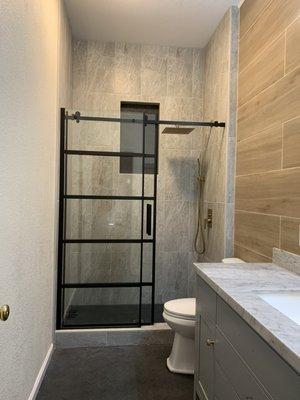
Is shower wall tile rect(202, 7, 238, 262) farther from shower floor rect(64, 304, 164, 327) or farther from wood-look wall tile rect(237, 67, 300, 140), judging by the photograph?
shower floor rect(64, 304, 164, 327)

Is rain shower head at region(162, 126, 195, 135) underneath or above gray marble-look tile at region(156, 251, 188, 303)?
above

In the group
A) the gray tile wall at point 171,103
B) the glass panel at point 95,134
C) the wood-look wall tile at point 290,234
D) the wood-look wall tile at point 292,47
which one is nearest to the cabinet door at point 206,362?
the wood-look wall tile at point 290,234

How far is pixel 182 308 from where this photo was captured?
2.30 m

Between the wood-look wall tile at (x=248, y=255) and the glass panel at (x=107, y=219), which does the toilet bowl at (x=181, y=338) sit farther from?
the glass panel at (x=107, y=219)

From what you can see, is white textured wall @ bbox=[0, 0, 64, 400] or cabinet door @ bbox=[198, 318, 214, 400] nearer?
white textured wall @ bbox=[0, 0, 64, 400]

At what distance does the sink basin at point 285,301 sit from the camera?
4.22 ft

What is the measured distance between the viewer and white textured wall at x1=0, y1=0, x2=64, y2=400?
1352 mm

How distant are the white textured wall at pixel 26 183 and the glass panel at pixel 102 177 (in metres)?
0.44

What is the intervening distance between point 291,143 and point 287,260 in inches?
26.7

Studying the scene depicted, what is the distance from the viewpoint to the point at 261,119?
7.19ft

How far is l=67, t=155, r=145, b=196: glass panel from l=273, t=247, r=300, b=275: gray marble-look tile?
1276mm

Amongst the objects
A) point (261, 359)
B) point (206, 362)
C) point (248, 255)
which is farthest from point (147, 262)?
point (261, 359)

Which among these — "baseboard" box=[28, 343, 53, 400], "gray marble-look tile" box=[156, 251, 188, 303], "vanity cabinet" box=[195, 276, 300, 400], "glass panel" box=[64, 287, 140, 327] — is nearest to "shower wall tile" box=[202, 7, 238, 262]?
"gray marble-look tile" box=[156, 251, 188, 303]

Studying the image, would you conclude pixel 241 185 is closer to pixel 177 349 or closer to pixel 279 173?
pixel 279 173
